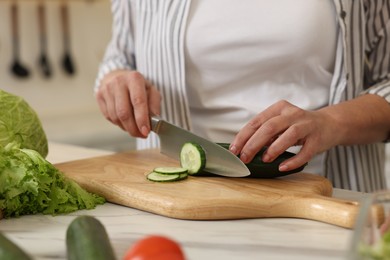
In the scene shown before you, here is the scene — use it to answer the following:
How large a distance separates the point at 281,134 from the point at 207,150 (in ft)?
0.52

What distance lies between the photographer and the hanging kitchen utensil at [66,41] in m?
4.12

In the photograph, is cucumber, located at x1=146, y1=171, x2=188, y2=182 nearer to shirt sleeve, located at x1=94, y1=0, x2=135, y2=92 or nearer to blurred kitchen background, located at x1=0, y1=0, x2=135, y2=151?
shirt sleeve, located at x1=94, y1=0, x2=135, y2=92

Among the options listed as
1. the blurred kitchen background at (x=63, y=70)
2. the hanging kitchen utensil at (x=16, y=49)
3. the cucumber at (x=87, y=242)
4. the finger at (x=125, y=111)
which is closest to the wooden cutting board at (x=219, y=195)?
the finger at (x=125, y=111)

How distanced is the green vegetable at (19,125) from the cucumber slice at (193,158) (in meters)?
0.35

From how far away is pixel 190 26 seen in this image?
1.88m

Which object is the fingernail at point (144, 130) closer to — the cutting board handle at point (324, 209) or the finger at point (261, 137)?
the finger at point (261, 137)

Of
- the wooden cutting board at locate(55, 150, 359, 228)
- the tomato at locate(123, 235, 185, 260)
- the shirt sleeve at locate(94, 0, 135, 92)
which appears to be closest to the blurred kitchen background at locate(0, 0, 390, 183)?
the shirt sleeve at locate(94, 0, 135, 92)

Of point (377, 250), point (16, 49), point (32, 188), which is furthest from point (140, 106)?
point (16, 49)

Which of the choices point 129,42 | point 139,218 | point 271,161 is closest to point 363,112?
point 271,161

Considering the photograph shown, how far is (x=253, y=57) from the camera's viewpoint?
1850mm

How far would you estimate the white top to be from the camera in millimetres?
1791

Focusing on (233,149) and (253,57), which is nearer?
(233,149)

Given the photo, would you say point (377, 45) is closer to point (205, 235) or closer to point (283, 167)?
point (283, 167)

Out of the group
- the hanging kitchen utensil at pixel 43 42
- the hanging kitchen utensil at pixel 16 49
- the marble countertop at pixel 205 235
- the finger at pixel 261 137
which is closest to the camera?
the marble countertop at pixel 205 235
